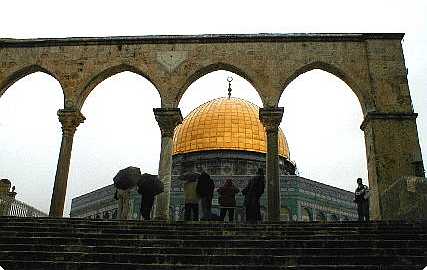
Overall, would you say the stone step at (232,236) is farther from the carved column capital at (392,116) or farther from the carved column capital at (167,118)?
the carved column capital at (167,118)

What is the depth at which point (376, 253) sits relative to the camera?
8.22 m

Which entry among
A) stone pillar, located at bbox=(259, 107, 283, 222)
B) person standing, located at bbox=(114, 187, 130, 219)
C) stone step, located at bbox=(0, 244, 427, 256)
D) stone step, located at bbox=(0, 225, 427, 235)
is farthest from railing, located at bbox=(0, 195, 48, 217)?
stone pillar, located at bbox=(259, 107, 283, 222)

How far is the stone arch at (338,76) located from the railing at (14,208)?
10381 mm

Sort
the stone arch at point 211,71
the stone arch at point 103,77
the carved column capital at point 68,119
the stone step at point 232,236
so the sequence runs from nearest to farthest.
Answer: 1. the stone step at point 232,236
2. the carved column capital at point 68,119
3. the stone arch at point 211,71
4. the stone arch at point 103,77

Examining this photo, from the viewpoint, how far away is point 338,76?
16375 millimetres

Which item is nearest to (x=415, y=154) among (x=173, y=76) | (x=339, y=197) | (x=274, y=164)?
(x=274, y=164)

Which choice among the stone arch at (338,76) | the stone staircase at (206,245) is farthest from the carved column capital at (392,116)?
the stone staircase at (206,245)

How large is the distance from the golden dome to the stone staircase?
23010mm

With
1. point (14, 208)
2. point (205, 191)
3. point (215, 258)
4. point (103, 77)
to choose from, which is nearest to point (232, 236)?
point (215, 258)

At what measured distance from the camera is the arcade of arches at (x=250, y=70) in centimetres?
1497

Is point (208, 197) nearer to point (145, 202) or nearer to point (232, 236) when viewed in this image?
point (145, 202)

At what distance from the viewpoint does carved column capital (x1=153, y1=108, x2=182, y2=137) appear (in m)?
15.7

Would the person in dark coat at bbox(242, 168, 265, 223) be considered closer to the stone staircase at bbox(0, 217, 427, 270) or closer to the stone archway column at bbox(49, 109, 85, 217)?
the stone staircase at bbox(0, 217, 427, 270)

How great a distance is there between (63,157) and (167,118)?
142 inches
